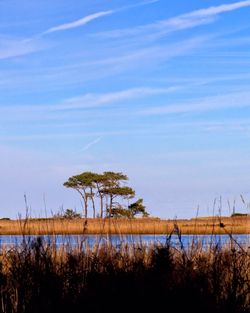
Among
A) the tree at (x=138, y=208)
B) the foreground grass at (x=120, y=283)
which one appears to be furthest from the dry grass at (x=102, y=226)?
the tree at (x=138, y=208)

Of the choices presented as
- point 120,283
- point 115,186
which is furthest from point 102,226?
point 115,186

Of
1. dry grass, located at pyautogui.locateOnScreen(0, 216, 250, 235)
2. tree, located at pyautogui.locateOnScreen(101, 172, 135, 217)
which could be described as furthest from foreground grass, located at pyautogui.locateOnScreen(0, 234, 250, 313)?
tree, located at pyautogui.locateOnScreen(101, 172, 135, 217)

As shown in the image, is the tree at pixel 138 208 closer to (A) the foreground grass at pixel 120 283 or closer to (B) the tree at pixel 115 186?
(B) the tree at pixel 115 186

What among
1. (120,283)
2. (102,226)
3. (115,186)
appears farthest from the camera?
(115,186)

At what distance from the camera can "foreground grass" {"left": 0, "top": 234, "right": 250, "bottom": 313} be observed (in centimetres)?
749

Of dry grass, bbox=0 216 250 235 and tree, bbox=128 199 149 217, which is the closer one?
dry grass, bbox=0 216 250 235

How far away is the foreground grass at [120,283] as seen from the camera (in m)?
7.49

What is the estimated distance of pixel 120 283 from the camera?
793 centimetres

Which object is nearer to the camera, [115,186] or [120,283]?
[120,283]

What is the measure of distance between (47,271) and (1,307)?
725mm

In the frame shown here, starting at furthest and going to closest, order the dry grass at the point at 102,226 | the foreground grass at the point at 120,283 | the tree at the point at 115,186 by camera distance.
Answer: the tree at the point at 115,186
the dry grass at the point at 102,226
the foreground grass at the point at 120,283

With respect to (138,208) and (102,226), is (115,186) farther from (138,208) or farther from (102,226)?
(102,226)

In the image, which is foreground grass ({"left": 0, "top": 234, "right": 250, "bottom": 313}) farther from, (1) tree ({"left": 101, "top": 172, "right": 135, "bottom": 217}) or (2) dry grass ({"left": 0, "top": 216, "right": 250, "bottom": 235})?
(1) tree ({"left": 101, "top": 172, "right": 135, "bottom": 217})

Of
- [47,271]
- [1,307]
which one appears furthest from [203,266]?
[1,307]
